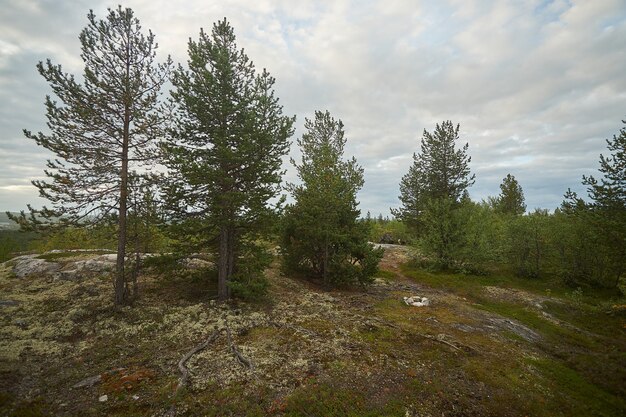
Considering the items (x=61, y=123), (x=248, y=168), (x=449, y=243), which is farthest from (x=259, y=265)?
(x=449, y=243)

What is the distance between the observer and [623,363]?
417 inches

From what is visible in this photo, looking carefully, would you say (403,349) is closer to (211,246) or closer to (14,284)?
(211,246)

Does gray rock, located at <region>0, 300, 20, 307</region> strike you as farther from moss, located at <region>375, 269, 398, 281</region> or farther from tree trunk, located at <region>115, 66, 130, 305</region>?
moss, located at <region>375, 269, 398, 281</region>

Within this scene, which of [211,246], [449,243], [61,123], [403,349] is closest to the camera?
[403,349]

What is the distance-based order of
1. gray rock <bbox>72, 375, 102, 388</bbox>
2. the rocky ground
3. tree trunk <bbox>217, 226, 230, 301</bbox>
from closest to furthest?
1. the rocky ground
2. gray rock <bbox>72, 375, 102, 388</bbox>
3. tree trunk <bbox>217, 226, 230, 301</bbox>

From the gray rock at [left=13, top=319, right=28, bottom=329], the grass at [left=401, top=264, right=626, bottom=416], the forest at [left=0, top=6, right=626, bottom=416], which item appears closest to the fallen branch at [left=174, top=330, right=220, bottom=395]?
the forest at [left=0, top=6, right=626, bottom=416]

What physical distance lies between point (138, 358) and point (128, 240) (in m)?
6.85

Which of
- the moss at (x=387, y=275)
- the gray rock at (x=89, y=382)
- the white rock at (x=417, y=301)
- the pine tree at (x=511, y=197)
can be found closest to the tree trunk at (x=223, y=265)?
the gray rock at (x=89, y=382)

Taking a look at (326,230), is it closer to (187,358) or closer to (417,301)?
(417,301)

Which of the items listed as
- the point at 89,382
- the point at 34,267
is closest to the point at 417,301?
the point at 89,382

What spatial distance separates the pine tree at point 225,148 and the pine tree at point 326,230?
436 cm

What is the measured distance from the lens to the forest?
7797 millimetres

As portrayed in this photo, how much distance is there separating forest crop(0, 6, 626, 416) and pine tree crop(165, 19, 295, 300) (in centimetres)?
10

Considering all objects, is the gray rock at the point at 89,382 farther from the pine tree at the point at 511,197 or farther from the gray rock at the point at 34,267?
the pine tree at the point at 511,197
